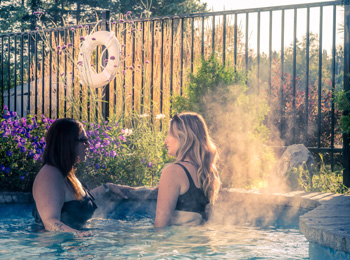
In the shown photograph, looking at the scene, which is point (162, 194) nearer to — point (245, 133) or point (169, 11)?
point (245, 133)

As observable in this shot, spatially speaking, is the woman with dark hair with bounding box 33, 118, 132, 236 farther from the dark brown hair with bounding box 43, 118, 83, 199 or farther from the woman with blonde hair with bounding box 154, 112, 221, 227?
the woman with blonde hair with bounding box 154, 112, 221, 227

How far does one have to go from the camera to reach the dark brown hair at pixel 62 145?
2.73m

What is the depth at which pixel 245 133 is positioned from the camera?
489 centimetres

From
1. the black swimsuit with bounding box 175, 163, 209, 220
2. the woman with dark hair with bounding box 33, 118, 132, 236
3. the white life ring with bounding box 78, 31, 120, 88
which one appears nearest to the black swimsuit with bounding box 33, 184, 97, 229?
the woman with dark hair with bounding box 33, 118, 132, 236

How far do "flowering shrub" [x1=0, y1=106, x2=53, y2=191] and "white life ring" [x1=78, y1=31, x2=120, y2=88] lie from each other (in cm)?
132

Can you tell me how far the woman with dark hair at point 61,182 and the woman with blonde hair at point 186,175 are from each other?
51cm

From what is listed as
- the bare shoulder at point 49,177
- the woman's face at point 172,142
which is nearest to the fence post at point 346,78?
the woman's face at point 172,142

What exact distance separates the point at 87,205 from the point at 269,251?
1224 millimetres

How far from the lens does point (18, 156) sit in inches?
201

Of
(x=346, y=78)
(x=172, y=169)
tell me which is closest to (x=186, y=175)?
(x=172, y=169)

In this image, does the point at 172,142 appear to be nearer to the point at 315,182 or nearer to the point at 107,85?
the point at 315,182

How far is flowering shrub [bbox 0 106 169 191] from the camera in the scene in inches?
201

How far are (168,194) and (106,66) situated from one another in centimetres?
401

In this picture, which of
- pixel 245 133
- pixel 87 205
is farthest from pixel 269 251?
pixel 245 133
